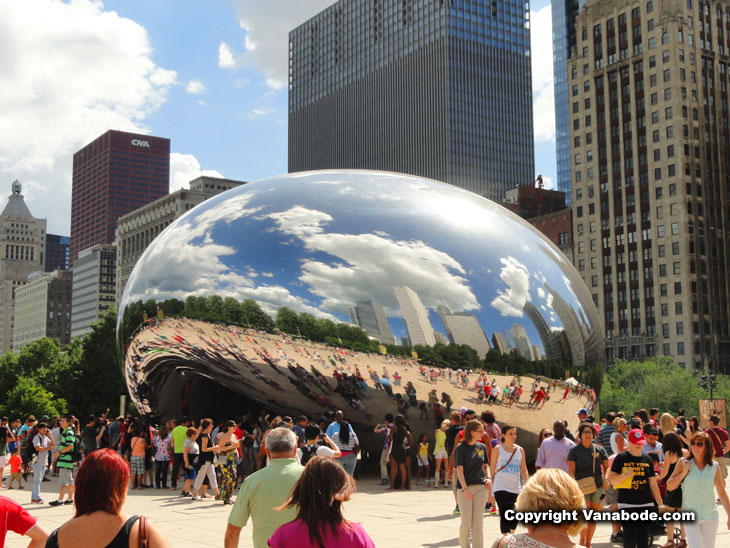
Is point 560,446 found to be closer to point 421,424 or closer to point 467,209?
point 421,424

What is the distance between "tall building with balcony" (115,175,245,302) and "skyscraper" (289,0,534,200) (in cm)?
2567

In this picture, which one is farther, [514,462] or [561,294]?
[561,294]

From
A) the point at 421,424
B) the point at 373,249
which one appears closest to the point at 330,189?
the point at 373,249

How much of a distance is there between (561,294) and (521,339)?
145 centimetres

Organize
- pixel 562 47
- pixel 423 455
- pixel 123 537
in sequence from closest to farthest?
pixel 123 537 < pixel 423 455 < pixel 562 47

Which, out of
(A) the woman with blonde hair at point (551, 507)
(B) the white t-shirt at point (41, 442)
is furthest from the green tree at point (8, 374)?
(A) the woman with blonde hair at point (551, 507)

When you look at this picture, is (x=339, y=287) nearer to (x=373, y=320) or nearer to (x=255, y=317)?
(x=373, y=320)

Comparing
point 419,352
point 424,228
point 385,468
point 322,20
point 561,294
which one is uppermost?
point 322,20

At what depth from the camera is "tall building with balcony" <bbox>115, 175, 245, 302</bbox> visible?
123750 mm

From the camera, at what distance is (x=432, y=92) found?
447 ft

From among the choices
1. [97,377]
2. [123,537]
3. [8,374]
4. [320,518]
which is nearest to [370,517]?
[320,518]

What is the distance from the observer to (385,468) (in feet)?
48.6

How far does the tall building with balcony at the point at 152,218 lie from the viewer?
4872 inches

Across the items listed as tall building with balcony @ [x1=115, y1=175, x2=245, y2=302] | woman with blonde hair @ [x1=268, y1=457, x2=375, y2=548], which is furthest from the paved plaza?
tall building with balcony @ [x1=115, y1=175, x2=245, y2=302]
